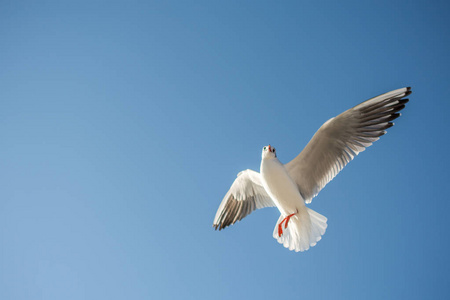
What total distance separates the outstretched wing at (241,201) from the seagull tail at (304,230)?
680 mm

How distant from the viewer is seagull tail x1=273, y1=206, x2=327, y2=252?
12.5 feet

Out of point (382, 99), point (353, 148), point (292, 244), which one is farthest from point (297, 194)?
point (382, 99)

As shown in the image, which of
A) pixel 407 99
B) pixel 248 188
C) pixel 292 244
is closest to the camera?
pixel 407 99

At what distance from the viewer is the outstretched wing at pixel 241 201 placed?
462cm

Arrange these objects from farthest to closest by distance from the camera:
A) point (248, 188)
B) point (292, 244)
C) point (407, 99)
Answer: point (248, 188) → point (292, 244) → point (407, 99)

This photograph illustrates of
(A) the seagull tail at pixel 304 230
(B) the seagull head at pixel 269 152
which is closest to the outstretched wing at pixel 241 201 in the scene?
(B) the seagull head at pixel 269 152

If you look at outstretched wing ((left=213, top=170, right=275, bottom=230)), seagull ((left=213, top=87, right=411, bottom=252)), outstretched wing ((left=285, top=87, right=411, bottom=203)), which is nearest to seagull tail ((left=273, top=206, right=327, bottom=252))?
seagull ((left=213, top=87, right=411, bottom=252))

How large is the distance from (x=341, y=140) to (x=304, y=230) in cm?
118

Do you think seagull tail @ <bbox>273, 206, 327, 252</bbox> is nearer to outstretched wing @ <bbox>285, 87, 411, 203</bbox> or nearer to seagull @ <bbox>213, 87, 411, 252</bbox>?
seagull @ <bbox>213, 87, 411, 252</bbox>

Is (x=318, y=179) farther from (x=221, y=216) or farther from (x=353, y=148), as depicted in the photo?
(x=221, y=216)

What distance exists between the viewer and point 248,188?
468 cm

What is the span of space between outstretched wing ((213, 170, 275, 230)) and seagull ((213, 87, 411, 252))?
1.93ft

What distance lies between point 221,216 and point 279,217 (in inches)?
41.0

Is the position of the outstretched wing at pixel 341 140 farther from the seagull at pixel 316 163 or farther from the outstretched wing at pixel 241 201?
the outstretched wing at pixel 241 201
